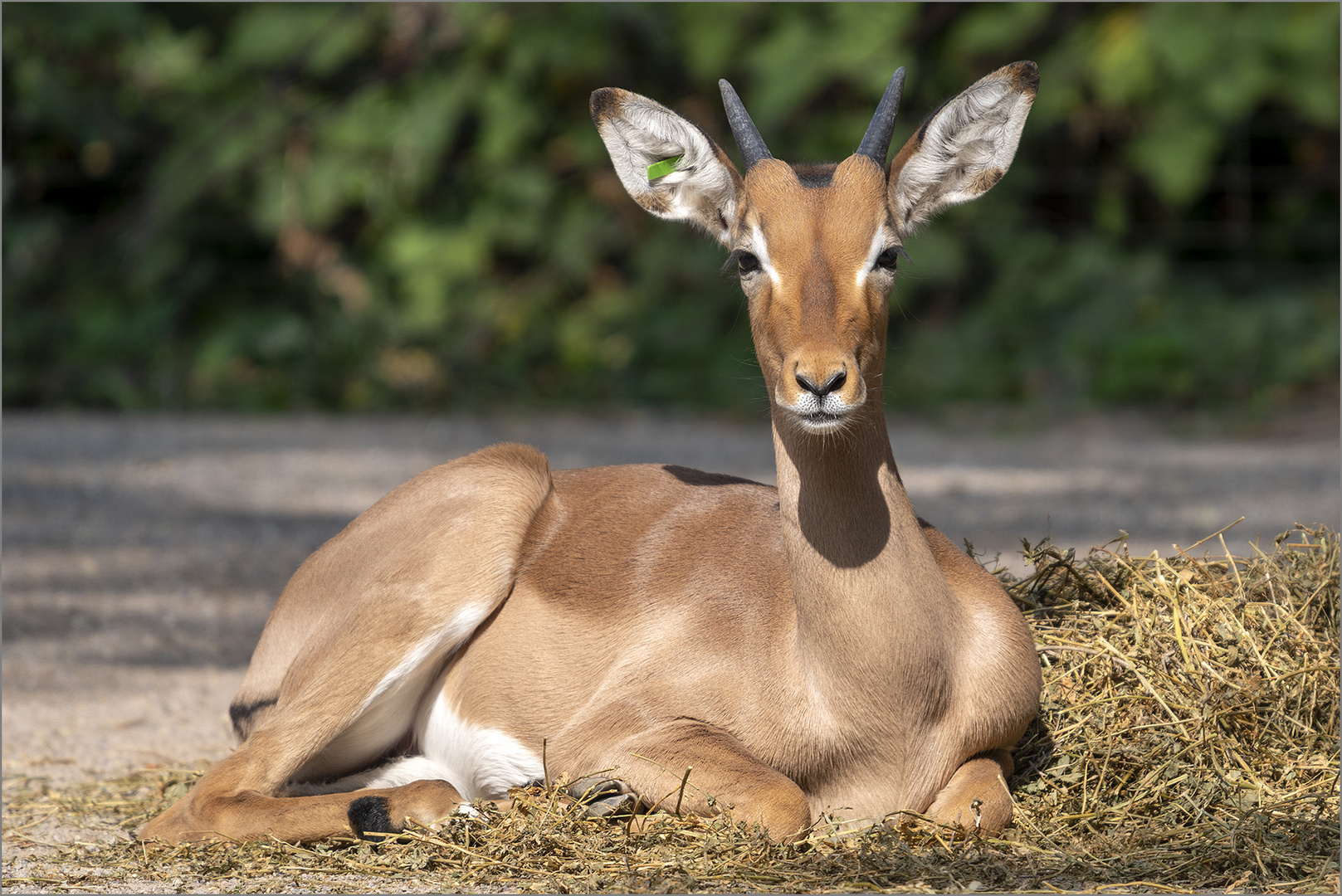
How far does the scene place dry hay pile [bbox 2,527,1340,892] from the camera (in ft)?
11.9

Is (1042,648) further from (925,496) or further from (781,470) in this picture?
(925,496)

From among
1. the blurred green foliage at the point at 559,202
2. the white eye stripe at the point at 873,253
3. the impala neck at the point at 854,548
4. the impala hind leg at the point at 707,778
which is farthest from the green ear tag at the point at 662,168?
the blurred green foliage at the point at 559,202

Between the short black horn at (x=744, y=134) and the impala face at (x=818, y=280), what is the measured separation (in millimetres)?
73

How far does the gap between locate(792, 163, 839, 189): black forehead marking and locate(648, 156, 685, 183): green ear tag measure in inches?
13.7

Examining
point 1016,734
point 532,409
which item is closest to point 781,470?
point 1016,734

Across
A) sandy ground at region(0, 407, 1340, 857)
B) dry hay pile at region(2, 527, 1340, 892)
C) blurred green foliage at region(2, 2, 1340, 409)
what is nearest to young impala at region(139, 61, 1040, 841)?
dry hay pile at region(2, 527, 1340, 892)

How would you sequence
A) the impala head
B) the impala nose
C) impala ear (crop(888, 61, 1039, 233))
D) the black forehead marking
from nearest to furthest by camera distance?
the impala nose, the impala head, the black forehead marking, impala ear (crop(888, 61, 1039, 233))

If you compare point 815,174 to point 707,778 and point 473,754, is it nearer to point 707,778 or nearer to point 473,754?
point 707,778

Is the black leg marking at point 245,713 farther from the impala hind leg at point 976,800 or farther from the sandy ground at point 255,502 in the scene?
the impala hind leg at point 976,800

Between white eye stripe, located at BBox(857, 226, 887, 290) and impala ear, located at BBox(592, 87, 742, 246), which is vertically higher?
impala ear, located at BBox(592, 87, 742, 246)

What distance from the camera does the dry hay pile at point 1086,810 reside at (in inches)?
142

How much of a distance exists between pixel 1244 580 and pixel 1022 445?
19.0ft

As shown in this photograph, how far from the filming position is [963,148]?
4.07 meters

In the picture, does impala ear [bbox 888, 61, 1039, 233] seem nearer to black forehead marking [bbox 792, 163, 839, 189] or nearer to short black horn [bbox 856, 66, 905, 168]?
short black horn [bbox 856, 66, 905, 168]
